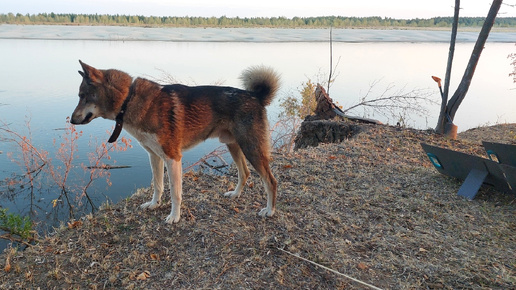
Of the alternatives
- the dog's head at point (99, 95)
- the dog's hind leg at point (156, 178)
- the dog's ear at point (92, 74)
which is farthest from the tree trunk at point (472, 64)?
the dog's ear at point (92, 74)

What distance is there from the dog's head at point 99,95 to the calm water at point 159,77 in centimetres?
382

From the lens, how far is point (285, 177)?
6.20 meters

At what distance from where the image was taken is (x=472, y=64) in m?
9.33

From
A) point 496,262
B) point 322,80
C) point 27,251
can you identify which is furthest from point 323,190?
point 322,80

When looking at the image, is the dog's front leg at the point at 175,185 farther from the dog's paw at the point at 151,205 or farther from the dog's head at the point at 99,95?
the dog's head at the point at 99,95

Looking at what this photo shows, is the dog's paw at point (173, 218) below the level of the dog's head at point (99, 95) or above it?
below

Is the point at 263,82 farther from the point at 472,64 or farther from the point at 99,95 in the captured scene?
the point at 472,64

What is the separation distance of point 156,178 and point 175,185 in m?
0.49

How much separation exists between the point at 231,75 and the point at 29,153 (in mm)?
9270

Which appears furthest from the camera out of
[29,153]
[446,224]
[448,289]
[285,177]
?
[29,153]

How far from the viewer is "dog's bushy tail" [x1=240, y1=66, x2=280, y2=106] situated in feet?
15.3

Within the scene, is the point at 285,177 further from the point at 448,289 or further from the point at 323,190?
the point at 448,289

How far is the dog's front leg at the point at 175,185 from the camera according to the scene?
4375mm

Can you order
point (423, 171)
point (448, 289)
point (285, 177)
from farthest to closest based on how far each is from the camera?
point (423, 171), point (285, 177), point (448, 289)
